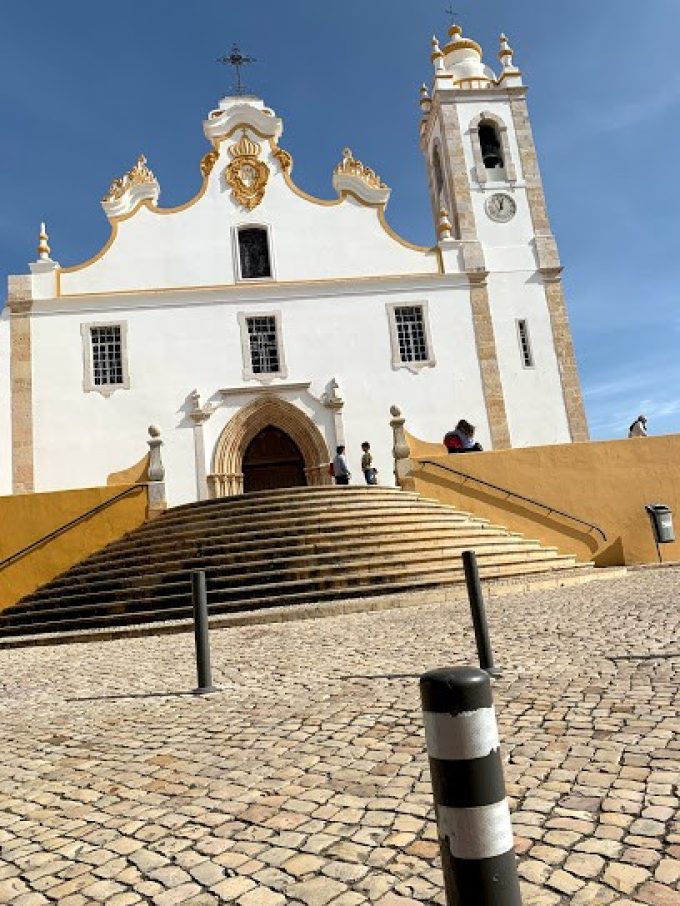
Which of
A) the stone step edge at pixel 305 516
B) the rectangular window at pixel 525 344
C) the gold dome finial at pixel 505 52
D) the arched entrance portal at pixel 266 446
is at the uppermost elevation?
the gold dome finial at pixel 505 52

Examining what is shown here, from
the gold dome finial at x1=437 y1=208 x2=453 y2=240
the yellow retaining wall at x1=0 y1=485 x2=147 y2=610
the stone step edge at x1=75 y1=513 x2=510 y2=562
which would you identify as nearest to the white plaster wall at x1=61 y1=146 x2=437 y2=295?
the gold dome finial at x1=437 y1=208 x2=453 y2=240

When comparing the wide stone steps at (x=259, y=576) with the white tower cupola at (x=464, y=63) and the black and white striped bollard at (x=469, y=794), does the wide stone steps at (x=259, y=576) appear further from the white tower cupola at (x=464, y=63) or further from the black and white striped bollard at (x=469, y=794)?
the white tower cupola at (x=464, y=63)

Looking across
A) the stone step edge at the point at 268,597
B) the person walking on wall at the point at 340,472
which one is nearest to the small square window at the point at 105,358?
the person walking on wall at the point at 340,472

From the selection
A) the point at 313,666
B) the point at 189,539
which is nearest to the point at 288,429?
the point at 189,539

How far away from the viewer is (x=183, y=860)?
2342 mm

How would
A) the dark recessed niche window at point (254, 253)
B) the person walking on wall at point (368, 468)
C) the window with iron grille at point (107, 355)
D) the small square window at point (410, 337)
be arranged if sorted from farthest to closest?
the dark recessed niche window at point (254, 253) → the small square window at point (410, 337) → the window with iron grille at point (107, 355) → the person walking on wall at point (368, 468)

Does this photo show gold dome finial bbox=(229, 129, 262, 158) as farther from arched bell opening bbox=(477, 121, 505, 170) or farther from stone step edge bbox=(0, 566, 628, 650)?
stone step edge bbox=(0, 566, 628, 650)

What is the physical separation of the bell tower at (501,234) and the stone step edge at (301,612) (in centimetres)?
889

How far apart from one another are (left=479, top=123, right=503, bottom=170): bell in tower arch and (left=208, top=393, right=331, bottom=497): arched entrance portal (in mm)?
10227

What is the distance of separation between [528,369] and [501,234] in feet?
14.0

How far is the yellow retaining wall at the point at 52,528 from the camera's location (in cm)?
1352

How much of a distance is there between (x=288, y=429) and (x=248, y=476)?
5.30 feet

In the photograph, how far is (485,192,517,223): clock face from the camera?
67.5 ft

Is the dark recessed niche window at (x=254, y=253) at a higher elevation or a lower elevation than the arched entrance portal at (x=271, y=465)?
higher
